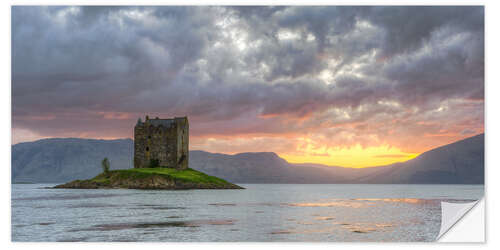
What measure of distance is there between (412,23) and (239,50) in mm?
13473

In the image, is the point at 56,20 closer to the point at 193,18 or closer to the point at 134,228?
the point at 193,18

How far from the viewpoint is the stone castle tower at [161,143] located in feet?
359

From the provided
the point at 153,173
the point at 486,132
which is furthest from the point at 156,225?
the point at 153,173

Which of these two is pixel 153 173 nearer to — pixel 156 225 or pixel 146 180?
pixel 146 180

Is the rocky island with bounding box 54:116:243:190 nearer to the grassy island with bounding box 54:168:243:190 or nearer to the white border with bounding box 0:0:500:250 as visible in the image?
the grassy island with bounding box 54:168:243:190

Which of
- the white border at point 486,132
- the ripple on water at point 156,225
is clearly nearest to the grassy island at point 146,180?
the ripple on water at point 156,225

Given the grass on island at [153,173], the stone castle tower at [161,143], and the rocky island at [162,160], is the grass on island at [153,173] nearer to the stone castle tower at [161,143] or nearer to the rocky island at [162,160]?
the rocky island at [162,160]

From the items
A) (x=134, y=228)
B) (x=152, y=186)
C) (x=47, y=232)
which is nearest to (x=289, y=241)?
(x=134, y=228)

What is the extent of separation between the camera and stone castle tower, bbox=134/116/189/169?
10956 cm

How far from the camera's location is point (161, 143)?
4360 inches

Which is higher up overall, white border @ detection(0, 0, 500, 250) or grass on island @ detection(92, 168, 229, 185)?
white border @ detection(0, 0, 500, 250)

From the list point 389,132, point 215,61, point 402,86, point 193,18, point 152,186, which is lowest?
point 152,186

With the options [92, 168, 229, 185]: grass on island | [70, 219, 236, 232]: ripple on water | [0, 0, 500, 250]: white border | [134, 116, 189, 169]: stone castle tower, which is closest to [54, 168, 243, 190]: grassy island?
[92, 168, 229, 185]: grass on island

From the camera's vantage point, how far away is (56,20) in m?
31.5
